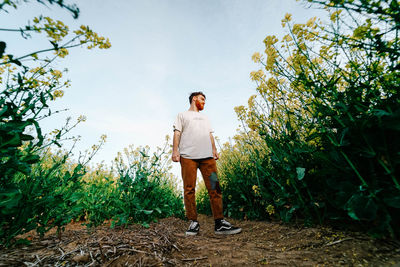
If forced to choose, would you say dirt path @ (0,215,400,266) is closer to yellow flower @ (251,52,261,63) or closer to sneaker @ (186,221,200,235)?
sneaker @ (186,221,200,235)

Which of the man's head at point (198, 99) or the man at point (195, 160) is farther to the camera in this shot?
the man's head at point (198, 99)

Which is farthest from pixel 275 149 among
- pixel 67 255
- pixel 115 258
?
pixel 67 255

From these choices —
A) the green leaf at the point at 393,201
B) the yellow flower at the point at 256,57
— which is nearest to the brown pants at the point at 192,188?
the yellow flower at the point at 256,57

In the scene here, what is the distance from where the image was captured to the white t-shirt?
296 cm

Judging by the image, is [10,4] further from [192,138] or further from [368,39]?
[192,138]

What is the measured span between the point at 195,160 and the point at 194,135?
1.32ft

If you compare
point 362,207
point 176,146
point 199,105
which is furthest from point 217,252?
point 199,105

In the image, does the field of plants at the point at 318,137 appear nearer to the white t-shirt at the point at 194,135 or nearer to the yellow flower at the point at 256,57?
the yellow flower at the point at 256,57

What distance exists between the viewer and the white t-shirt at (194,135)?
2959 mm

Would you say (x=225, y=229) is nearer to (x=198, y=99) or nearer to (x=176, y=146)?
(x=176, y=146)

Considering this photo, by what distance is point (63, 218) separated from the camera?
1.83 meters

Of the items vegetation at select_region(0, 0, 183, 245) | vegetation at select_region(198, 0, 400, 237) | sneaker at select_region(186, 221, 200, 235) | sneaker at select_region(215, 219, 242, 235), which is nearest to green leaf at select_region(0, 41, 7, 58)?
vegetation at select_region(0, 0, 183, 245)

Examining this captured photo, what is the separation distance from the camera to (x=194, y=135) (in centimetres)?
305

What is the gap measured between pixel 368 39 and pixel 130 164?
127 inches
